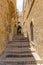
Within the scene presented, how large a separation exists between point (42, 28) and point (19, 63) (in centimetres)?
134

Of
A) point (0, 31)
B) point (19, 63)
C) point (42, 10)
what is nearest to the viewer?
point (42, 10)

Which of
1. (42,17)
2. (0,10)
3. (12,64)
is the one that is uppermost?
(0,10)

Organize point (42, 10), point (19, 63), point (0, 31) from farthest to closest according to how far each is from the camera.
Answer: point (0, 31) < point (19, 63) < point (42, 10)

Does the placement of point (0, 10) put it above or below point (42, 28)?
above

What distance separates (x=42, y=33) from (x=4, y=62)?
1563 millimetres

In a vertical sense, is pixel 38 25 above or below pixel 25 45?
above

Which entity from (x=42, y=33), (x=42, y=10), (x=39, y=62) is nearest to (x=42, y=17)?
(x=42, y=10)

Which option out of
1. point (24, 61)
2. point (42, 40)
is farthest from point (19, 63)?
point (42, 40)

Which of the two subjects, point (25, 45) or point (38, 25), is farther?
point (25, 45)

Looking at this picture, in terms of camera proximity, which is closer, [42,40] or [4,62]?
[42,40]

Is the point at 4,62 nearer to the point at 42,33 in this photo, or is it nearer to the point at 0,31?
the point at 0,31

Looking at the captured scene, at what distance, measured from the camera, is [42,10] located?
383 centimetres

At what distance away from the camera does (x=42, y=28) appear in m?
3.86

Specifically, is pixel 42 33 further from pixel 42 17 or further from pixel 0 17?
pixel 0 17
